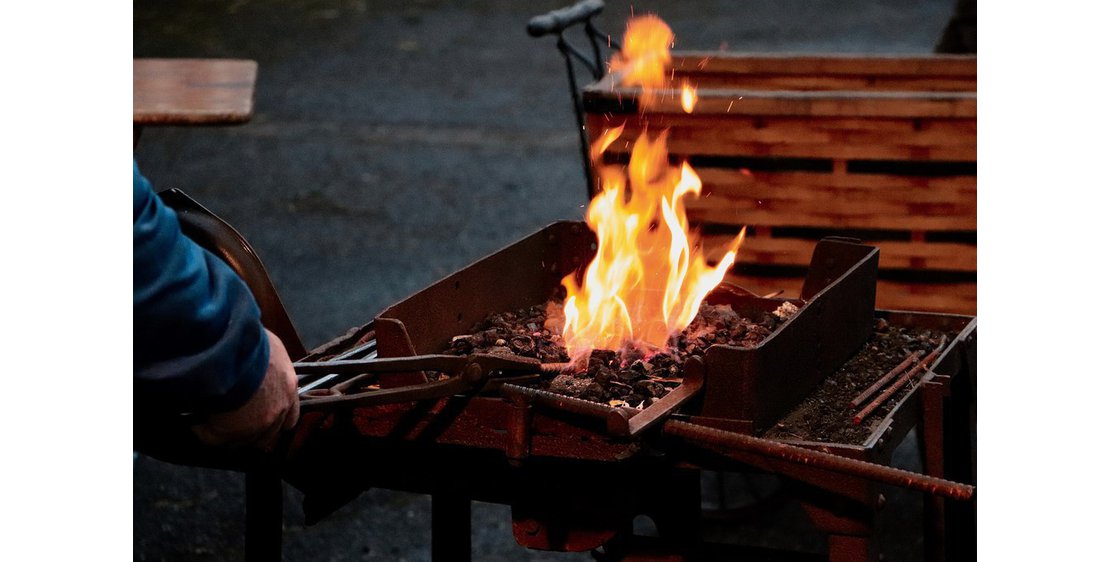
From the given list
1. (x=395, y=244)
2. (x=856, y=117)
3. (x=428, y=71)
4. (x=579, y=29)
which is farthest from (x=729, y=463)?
(x=579, y=29)

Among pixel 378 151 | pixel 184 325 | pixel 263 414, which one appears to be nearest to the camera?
pixel 184 325

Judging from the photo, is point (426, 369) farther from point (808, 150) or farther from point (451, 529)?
point (808, 150)

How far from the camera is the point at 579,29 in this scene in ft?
36.9

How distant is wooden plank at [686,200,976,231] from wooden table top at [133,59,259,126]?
138cm

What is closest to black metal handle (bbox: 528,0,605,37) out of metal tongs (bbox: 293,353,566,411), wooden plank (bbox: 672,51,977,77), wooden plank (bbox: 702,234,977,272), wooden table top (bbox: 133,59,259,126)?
wooden plank (bbox: 672,51,977,77)

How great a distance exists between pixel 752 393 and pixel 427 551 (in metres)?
1.85

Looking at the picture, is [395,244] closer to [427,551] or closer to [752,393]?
[427,551]

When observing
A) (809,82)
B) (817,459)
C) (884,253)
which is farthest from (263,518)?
(809,82)

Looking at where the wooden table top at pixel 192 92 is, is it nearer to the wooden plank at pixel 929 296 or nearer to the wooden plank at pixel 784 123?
the wooden plank at pixel 784 123

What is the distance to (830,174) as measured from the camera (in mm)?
3770

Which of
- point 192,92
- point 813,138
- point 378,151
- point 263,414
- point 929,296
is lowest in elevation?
point 378,151

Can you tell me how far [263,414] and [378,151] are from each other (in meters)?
6.15

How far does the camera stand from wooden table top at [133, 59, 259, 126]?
155 inches

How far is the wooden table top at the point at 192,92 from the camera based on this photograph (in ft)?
12.9
